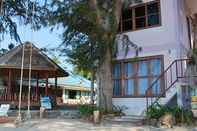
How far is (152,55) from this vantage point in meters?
18.3

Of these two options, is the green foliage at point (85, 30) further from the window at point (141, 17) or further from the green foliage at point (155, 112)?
the green foliage at point (155, 112)

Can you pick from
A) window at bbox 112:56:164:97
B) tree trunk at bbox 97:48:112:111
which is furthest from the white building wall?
tree trunk at bbox 97:48:112:111

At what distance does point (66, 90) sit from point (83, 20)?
70.3ft

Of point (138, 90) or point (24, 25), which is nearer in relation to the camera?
point (138, 90)

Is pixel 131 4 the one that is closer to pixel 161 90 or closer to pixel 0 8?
pixel 161 90

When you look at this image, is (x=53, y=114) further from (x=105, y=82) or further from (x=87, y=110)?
(x=105, y=82)

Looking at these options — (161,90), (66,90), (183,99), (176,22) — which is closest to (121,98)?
(161,90)

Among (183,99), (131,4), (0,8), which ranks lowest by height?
(183,99)

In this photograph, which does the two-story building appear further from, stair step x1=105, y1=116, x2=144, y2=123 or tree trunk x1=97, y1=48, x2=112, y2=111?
stair step x1=105, y1=116, x2=144, y2=123

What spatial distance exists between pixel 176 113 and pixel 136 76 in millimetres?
4416

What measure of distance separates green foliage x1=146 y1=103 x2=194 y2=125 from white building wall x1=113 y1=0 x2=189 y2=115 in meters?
2.72

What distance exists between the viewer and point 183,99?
1667 centimetres

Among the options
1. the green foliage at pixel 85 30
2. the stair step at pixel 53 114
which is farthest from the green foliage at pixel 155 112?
the stair step at pixel 53 114

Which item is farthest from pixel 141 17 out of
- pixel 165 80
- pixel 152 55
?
pixel 165 80
